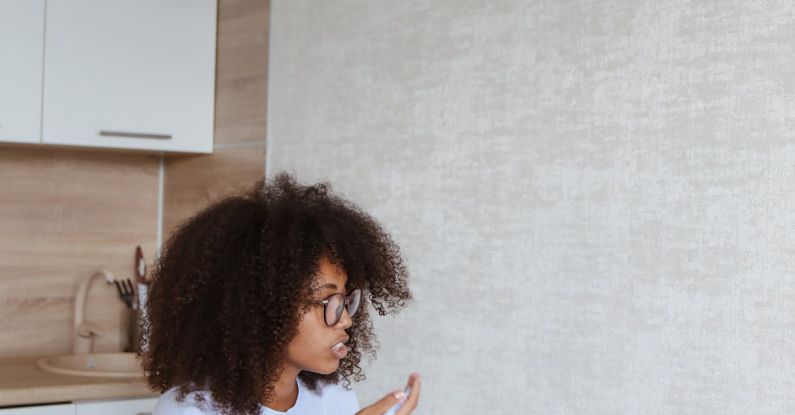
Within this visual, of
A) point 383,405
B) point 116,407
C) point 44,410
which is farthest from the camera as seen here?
point 116,407

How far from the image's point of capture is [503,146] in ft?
6.91

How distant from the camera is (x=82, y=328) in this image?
2916 mm

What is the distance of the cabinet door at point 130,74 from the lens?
267cm

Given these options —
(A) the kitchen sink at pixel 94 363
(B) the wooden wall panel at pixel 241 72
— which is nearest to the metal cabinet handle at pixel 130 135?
(B) the wooden wall panel at pixel 241 72

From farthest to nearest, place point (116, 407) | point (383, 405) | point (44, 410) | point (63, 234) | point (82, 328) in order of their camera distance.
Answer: point (63, 234), point (82, 328), point (116, 407), point (44, 410), point (383, 405)

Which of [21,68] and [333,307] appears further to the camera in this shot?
[21,68]

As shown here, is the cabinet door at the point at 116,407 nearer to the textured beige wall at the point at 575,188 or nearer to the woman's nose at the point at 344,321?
the textured beige wall at the point at 575,188

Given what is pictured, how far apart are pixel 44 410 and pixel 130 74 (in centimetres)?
91

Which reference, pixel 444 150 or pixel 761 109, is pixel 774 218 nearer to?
Answer: pixel 761 109

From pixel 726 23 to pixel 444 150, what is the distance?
0.69m

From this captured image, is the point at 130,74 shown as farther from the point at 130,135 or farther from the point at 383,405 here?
the point at 383,405

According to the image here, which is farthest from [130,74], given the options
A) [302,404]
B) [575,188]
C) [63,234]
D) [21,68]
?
[302,404]

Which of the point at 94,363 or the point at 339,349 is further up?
the point at 339,349

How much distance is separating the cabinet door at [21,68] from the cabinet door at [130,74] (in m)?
0.02
